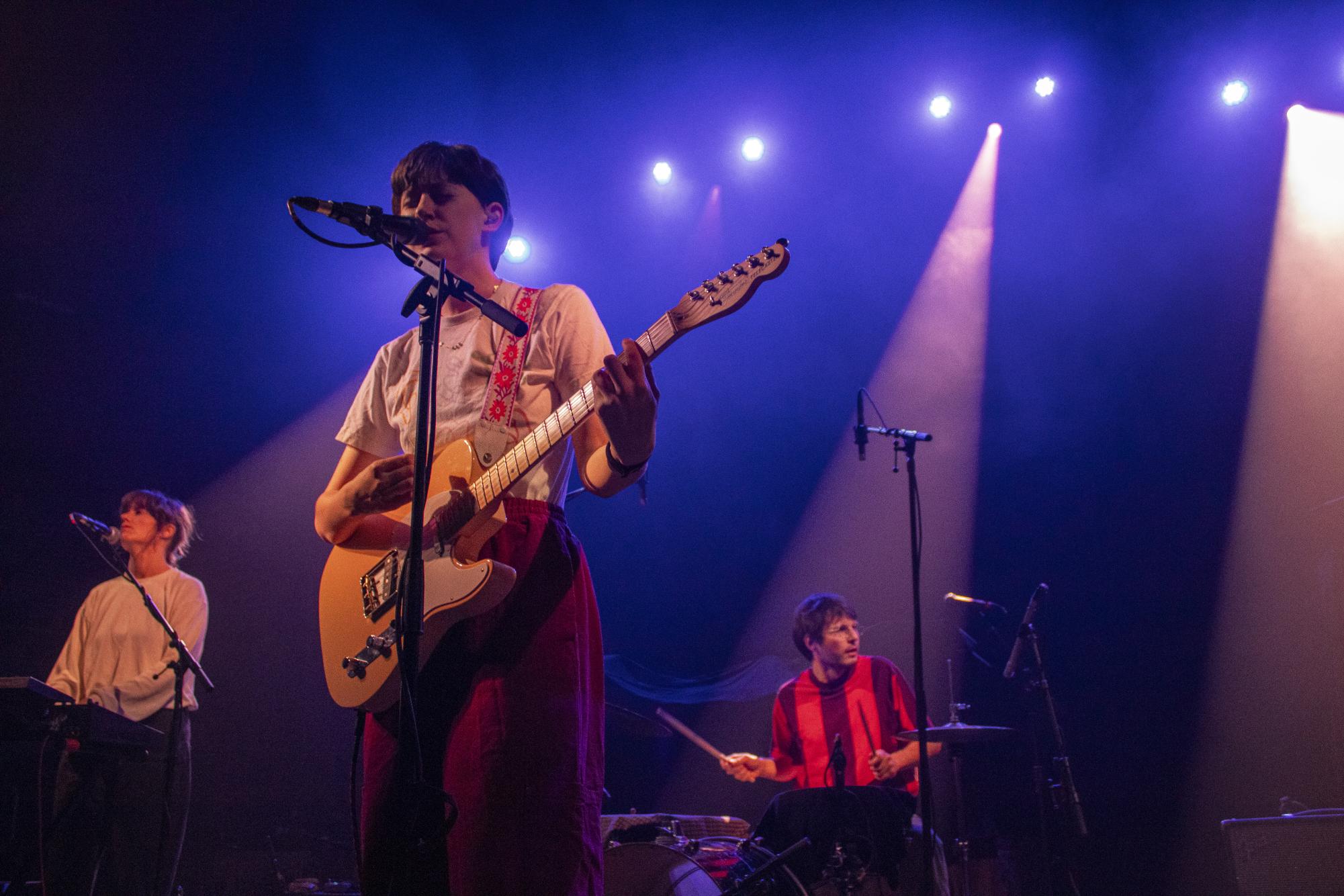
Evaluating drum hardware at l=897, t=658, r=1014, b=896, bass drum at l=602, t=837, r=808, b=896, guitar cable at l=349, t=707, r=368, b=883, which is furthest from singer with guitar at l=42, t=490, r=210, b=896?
drum hardware at l=897, t=658, r=1014, b=896

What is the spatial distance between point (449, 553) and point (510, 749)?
47cm

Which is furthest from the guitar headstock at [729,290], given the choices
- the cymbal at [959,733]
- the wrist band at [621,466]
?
the cymbal at [959,733]

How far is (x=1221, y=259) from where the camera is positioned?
8273 millimetres

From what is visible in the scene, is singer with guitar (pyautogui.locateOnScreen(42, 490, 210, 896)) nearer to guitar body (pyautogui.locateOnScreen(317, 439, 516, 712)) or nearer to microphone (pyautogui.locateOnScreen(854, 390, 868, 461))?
guitar body (pyautogui.locateOnScreen(317, 439, 516, 712))

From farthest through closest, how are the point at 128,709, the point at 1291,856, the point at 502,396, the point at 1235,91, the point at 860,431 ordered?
the point at 1235,91 → the point at 860,431 → the point at 128,709 → the point at 1291,856 → the point at 502,396

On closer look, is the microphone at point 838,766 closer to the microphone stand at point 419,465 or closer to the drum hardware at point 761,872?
the drum hardware at point 761,872

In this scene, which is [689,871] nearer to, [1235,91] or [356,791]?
[356,791]

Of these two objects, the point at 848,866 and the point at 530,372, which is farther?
the point at 848,866

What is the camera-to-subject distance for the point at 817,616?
608cm

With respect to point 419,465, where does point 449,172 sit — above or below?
above

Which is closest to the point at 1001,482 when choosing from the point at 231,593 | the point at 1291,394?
the point at 1291,394

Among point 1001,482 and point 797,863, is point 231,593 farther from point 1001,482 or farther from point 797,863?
point 1001,482

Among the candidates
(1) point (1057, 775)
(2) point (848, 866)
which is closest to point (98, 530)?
(2) point (848, 866)

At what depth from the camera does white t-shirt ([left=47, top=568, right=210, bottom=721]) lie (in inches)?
204
